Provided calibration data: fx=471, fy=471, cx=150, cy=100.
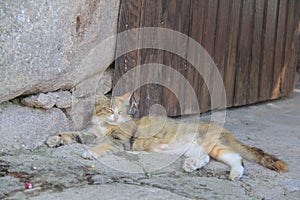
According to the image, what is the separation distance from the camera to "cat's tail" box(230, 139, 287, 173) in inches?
115

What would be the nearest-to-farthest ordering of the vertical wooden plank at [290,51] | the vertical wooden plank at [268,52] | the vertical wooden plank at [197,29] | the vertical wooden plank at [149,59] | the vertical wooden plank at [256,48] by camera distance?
the vertical wooden plank at [149,59], the vertical wooden plank at [197,29], the vertical wooden plank at [256,48], the vertical wooden plank at [268,52], the vertical wooden plank at [290,51]

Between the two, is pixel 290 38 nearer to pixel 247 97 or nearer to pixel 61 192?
pixel 247 97

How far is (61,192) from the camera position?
2254 mm

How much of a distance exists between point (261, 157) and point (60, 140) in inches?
51.1

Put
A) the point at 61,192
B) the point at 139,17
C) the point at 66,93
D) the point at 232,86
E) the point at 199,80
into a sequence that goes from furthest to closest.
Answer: the point at 232,86 → the point at 199,80 → the point at 139,17 → the point at 66,93 → the point at 61,192

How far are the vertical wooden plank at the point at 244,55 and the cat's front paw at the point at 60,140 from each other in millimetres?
2464

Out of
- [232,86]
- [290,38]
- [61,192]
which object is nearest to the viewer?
[61,192]

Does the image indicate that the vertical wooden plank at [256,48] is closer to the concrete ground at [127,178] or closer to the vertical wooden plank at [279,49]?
the vertical wooden plank at [279,49]

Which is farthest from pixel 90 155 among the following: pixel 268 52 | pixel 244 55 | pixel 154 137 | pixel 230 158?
pixel 268 52

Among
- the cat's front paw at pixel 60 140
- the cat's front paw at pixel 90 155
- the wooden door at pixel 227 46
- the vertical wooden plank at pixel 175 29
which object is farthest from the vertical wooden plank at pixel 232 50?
the cat's front paw at pixel 90 155

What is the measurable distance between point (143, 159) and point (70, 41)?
887 millimetres

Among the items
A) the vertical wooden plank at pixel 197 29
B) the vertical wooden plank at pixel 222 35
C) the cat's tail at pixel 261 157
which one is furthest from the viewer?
the vertical wooden plank at pixel 222 35

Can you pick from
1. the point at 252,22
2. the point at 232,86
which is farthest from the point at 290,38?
the point at 232,86

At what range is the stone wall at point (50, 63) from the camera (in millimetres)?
2668
